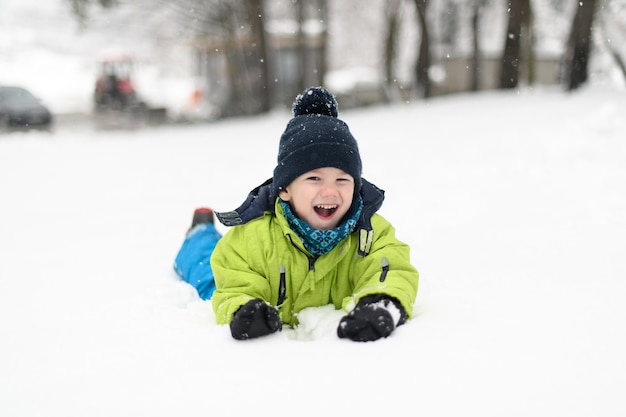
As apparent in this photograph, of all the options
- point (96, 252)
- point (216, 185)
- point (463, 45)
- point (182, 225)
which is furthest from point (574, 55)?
→ point (463, 45)

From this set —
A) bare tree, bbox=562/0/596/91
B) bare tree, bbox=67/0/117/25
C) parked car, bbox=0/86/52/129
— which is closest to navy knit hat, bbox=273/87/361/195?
bare tree, bbox=562/0/596/91

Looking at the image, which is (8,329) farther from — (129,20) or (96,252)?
(129,20)

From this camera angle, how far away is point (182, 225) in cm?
429

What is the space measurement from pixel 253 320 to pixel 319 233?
422 millimetres

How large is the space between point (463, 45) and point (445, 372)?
36.1m

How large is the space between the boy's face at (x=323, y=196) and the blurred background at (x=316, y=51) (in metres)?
7.92

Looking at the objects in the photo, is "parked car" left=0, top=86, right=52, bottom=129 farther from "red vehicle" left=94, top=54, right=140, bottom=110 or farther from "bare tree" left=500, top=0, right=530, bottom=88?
"bare tree" left=500, top=0, right=530, bottom=88

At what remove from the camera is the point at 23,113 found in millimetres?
17031

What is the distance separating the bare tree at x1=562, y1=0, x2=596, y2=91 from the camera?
8594 mm

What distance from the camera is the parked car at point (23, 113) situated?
55.9ft

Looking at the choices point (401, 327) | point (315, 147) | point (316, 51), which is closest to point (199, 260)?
point (315, 147)

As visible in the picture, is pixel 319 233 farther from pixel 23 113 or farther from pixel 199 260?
pixel 23 113

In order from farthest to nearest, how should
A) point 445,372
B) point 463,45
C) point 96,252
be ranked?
point 463,45, point 96,252, point 445,372

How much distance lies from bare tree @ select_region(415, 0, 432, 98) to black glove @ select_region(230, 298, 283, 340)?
38.7 ft
